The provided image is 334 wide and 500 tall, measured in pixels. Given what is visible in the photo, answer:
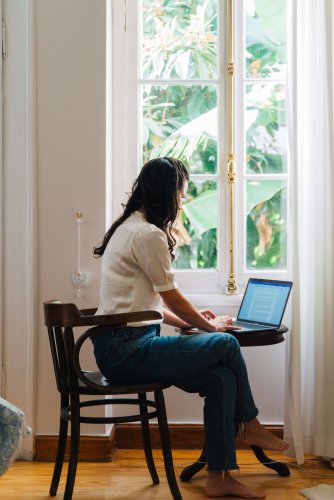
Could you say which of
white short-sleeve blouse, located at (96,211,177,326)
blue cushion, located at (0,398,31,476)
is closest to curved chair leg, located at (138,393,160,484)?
white short-sleeve blouse, located at (96,211,177,326)

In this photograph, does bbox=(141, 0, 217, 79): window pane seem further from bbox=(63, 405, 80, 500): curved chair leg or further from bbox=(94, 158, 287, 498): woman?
bbox=(63, 405, 80, 500): curved chair leg

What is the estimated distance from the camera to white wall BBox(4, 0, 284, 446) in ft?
11.6

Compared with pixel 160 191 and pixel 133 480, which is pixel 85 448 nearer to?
pixel 133 480

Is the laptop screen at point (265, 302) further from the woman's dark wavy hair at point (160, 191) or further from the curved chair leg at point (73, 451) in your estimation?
the curved chair leg at point (73, 451)

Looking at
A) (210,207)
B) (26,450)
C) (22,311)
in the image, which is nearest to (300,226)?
(210,207)

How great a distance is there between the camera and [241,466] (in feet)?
11.2

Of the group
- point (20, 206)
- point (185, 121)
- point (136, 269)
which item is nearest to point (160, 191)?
point (136, 269)

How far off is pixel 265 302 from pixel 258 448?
1.92ft

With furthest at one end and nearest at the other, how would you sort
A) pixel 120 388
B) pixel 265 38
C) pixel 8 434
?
pixel 265 38
pixel 120 388
pixel 8 434

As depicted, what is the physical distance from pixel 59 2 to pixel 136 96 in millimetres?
575

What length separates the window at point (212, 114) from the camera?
12.6 feet

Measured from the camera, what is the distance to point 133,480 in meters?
3.24

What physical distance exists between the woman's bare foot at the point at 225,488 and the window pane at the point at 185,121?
149cm

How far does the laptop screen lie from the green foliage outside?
0.55 metres
